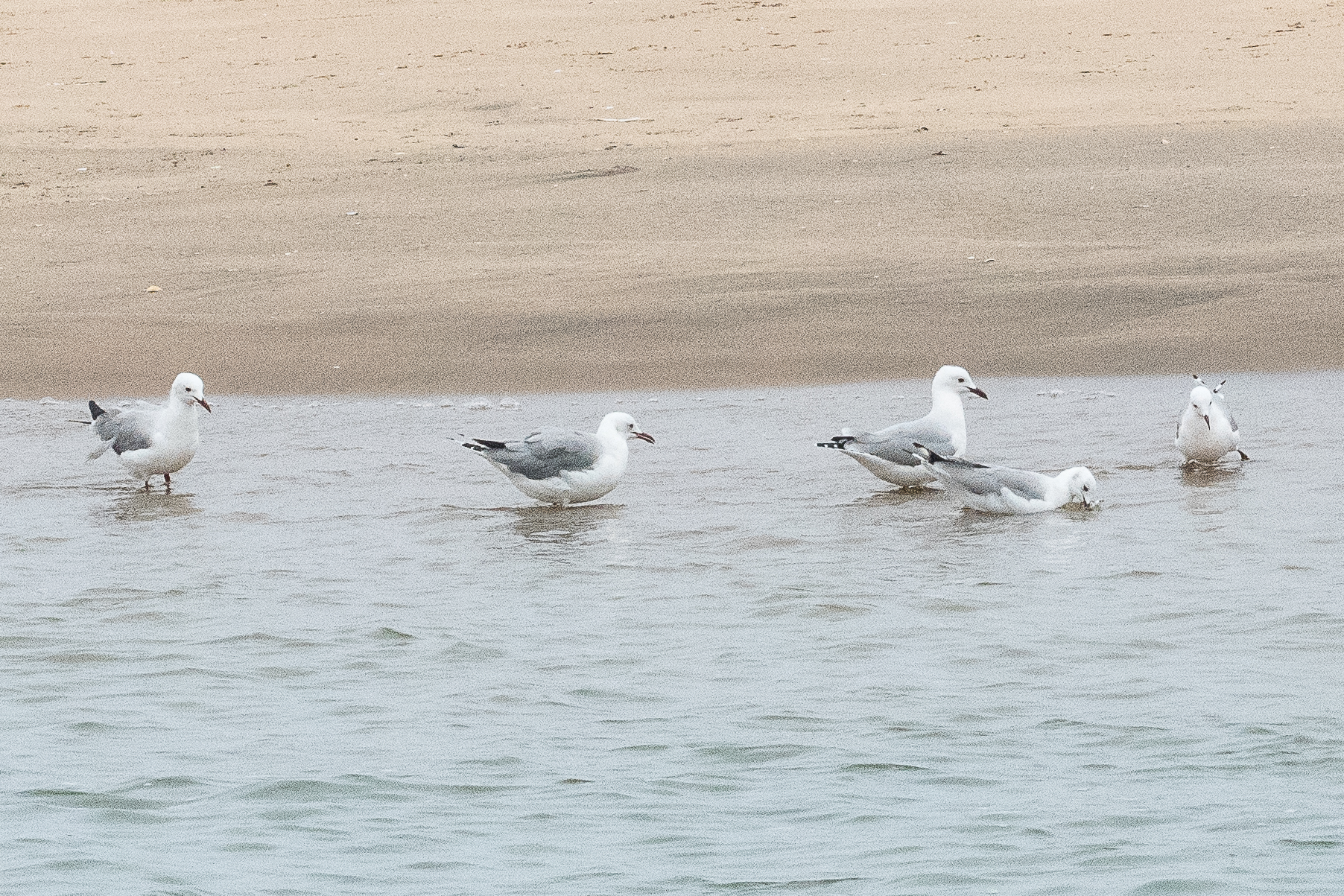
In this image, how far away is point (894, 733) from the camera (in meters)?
5.64

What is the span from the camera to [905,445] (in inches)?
378

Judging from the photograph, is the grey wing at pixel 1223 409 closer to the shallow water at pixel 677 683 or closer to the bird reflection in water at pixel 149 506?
the shallow water at pixel 677 683

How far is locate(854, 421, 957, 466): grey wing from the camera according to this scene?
9617 millimetres

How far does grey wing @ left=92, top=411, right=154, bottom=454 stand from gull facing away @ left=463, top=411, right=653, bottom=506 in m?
1.66

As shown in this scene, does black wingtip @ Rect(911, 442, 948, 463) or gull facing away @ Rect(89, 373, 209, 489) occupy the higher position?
gull facing away @ Rect(89, 373, 209, 489)

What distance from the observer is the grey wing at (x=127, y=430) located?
995 centimetres

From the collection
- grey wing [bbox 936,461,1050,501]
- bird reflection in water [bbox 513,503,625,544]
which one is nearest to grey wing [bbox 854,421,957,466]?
grey wing [bbox 936,461,1050,501]

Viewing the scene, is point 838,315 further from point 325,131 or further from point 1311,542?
point 325,131

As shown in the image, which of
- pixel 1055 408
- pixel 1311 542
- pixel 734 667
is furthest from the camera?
pixel 1055 408

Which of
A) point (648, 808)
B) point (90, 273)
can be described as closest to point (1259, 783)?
point (648, 808)

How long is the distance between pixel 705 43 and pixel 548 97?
3.42m

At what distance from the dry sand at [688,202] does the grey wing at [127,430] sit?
107 inches

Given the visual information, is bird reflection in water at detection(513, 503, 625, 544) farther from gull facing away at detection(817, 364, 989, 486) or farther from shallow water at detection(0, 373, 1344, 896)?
gull facing away at detection(817, 364, 989, 486)

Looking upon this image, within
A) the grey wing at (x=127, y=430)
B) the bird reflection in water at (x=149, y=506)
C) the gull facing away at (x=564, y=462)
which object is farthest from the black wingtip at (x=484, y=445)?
the grey wing at (x=127, y=430)
